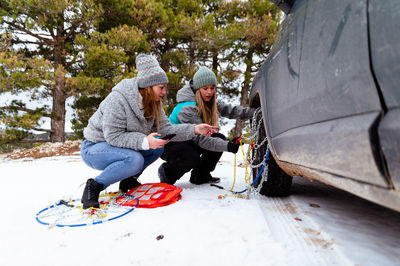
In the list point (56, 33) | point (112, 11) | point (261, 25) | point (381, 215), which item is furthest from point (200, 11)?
point (381, 215)

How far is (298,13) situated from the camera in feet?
3.43

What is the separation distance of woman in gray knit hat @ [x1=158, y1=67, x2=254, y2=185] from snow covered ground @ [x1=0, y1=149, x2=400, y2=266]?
0.39m

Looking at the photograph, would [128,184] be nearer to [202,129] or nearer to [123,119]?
[123,119]

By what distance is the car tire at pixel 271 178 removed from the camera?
5.68 ft

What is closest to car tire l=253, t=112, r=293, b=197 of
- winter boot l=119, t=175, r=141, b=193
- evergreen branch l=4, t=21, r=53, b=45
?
winter boot l=119, t=175, r=141, b=193

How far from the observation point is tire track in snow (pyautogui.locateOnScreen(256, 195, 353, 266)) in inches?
38.8

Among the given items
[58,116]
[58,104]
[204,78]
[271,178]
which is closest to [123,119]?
[204,78]

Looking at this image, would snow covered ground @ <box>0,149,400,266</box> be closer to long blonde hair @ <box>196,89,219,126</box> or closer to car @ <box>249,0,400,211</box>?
car @ <box>249,0,400,211</box>

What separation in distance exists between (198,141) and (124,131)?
712mm

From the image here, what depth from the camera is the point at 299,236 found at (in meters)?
1.20

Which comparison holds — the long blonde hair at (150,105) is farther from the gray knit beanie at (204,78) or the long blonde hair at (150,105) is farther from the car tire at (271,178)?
the car tire at (271,178)

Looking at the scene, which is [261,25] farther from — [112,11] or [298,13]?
[298,13]

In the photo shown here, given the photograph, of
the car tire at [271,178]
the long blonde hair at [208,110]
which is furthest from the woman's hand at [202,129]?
the car tire at [271,178]

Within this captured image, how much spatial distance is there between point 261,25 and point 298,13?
9.06 m
